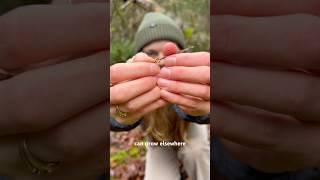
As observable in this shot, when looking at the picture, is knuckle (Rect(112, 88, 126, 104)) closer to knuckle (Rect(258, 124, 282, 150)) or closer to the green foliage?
the green foliage

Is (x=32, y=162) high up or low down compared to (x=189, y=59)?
down

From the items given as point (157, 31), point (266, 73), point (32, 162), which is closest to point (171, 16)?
point (157, 31)

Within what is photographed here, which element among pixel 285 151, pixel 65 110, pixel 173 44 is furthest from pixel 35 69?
pixel 285 151

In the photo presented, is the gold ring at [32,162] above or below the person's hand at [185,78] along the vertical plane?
below

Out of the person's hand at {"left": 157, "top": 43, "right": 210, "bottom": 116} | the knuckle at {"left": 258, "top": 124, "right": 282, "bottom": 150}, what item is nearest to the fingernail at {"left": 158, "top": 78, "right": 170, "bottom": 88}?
the person's hand at {"left": 157, "top": 43, "right": 210, "bottom": 116}

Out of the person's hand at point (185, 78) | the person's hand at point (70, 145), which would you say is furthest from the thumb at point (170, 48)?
the person's hand at point (70, 145)

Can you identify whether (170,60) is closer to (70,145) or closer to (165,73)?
(165,73)

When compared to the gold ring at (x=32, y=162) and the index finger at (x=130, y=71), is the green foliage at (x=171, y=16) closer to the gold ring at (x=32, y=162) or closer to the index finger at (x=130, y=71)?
the index finger at (x=130, y=71)
